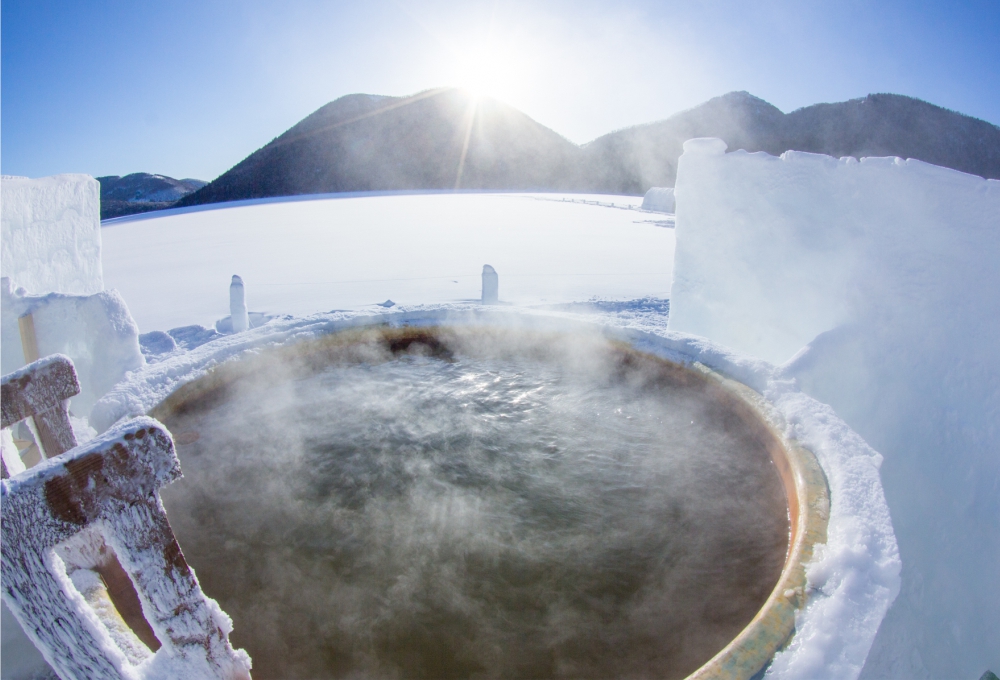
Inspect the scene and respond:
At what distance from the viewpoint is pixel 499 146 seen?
50.7 meters

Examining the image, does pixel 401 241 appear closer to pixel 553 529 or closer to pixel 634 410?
pixel 634 410

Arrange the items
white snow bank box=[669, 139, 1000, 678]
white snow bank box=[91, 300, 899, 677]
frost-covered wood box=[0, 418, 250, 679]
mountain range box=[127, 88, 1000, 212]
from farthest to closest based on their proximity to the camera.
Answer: mountain range box=[127, 88, 1000, 212] → white snow bank box=[669, 139, 1000, 678] → white snow bank box=[91, 300, 899, 677] → frost-covered wood box=[0, 418, 250, 679]

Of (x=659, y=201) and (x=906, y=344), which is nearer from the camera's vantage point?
(x=906, y=344)

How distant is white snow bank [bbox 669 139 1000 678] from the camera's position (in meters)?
1.59

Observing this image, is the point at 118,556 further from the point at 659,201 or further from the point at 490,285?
the point at 659,201

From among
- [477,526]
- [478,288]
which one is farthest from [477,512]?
[478,288]

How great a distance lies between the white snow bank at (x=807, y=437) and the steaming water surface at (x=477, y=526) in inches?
7.8

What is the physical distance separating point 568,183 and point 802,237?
45.9m

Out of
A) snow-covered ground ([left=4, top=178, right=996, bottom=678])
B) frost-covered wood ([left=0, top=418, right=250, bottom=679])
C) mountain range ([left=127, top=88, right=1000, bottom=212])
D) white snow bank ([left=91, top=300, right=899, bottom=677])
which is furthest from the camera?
mountain range ([left=127, top=88, right=1000, bottom=212])

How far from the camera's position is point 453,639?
1292mm

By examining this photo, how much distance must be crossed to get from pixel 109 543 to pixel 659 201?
738 inches

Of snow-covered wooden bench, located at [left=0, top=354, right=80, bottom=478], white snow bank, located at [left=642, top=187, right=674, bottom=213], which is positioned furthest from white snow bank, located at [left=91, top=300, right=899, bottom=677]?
white snow bank, located at [left=642, top=187, right=674, bottom=213]

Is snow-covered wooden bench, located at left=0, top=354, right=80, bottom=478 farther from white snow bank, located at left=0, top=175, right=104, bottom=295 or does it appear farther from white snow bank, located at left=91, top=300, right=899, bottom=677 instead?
white snow bank, located at left=0, top=175, right=104, bottom=295

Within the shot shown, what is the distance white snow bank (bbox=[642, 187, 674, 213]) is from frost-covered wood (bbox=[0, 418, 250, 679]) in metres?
17.7
